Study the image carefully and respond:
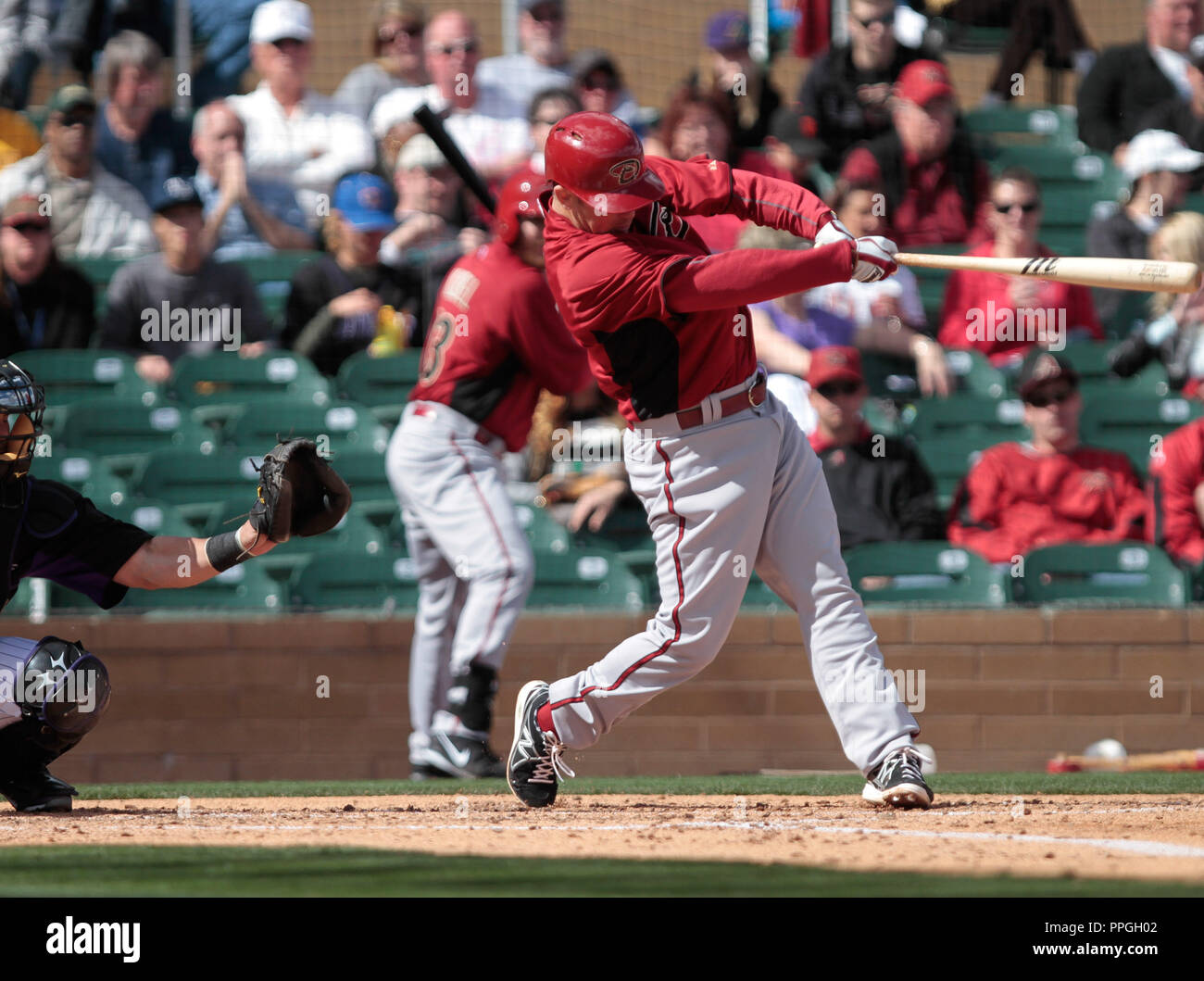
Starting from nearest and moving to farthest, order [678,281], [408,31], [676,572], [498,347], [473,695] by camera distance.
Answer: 1. [678,281]
2. [676,572]
3. [473,695]
4. [498,347]
5. [408,31]

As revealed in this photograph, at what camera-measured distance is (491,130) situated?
8.27 m

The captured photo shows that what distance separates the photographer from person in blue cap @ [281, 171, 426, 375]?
24.9ft

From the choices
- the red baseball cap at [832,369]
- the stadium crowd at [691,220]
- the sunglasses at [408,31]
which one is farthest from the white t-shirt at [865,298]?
the sunglasses at [408,31]

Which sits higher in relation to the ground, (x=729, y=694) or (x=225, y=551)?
(x=225, y=551)

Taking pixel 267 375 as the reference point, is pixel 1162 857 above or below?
below

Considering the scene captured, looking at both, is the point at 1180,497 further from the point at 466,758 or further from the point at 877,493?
the point at 466,758

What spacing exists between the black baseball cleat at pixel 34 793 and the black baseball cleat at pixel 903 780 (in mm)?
2194

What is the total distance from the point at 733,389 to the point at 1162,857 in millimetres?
1507

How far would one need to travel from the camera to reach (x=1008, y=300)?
7656mm

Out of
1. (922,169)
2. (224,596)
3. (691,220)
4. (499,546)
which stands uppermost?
(922,169)

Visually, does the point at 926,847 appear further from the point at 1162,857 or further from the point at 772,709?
the point at 772,709

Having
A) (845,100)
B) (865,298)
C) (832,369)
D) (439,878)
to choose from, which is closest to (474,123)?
(845,100)

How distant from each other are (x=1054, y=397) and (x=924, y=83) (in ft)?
7.14

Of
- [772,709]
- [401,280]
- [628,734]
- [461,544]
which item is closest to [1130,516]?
[772,709]
